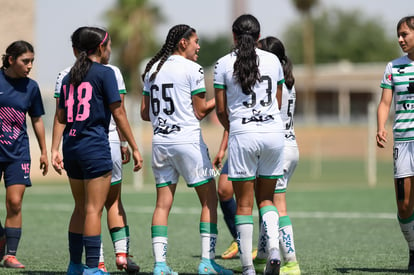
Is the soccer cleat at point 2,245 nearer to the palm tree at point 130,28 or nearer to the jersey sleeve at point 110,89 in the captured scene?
the jersey sleeve at point 110,89

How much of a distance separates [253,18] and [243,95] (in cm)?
72

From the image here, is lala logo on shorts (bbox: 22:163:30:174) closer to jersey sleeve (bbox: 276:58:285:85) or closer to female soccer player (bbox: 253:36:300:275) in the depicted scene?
female soccer player (bbox: 253:36:300:275)

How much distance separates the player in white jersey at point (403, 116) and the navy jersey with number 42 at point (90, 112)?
269cm

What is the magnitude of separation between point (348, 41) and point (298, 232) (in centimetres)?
8388

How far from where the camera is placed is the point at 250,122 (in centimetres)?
705

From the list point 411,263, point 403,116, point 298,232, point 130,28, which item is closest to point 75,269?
point 411,263

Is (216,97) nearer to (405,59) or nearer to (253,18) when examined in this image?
(253,18)

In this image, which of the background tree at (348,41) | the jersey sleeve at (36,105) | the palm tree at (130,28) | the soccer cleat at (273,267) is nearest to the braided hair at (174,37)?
the jersey sleeve at (36,105)

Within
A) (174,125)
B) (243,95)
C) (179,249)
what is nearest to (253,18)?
(243,95)

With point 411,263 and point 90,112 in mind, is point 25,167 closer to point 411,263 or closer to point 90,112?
point 90,112

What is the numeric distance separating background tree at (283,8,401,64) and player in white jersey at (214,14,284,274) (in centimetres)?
8511

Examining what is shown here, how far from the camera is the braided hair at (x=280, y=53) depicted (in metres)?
7.88

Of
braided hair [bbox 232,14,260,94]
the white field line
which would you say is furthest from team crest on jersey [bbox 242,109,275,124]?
the white field line

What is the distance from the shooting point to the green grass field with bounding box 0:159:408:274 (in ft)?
28.3
